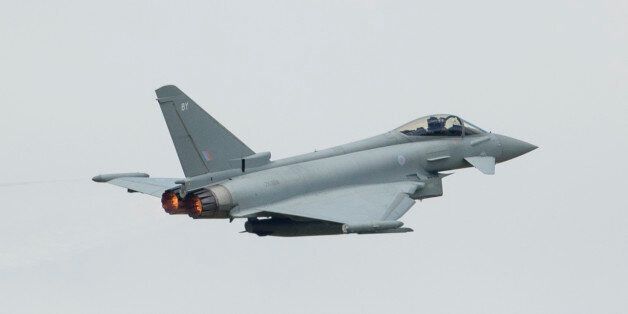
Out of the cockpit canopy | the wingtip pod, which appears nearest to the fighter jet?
the wingtip pod

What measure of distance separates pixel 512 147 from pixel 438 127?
230 cm

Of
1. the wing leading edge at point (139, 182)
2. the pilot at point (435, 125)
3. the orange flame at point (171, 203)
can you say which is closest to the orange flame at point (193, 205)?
the orange flame at point (171, 203)

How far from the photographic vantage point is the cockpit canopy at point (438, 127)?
150 ft

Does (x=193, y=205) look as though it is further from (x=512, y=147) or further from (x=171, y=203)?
(x=512, y=147)

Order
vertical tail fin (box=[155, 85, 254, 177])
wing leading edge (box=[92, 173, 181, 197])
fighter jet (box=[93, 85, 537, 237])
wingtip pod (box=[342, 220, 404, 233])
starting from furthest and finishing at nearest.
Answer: wing leading edge (box=[92, 173, 181, 197]) < vertical tail fin (box=[155, 85, 254, 177]) < fighter jet (box=[93, 85, 537, 237]) < wingtip pod (box=[342, 220, 404, 233])

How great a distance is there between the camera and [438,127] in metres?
45.8

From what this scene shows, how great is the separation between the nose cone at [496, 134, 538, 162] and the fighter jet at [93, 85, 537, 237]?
2460mm

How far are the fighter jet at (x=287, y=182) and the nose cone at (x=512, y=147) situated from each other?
246 cm

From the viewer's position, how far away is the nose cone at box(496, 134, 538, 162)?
46.6 metres

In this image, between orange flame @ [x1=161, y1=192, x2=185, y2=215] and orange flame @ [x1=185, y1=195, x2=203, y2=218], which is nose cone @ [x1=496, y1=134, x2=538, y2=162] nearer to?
orange flame @ [x1=185, y1=195, x2=203, y2=218]

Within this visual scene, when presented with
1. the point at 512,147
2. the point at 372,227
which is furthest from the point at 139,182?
the point at 512,147

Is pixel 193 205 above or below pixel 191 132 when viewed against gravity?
below

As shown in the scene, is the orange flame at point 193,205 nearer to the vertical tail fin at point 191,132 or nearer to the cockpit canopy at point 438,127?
the vertical tail fin at point 191,132

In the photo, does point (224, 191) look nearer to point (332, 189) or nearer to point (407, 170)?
point (332, 189)
